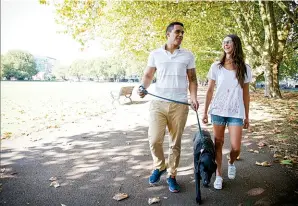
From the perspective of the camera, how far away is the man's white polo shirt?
3.93 metres

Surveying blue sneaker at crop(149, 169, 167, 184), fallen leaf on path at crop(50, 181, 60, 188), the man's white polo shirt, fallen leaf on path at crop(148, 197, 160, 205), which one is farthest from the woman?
fallen leaf on path at crop(50, 181, 60, 188)

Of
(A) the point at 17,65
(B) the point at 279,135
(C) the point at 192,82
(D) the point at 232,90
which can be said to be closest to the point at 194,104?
(C) the point at 192,82

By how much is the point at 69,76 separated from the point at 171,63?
145 m

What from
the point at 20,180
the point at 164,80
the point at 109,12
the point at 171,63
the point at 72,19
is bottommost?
the point at 20,180

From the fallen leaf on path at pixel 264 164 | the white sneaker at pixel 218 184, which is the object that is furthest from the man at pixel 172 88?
the fallen leaf on path at pixel 264 164

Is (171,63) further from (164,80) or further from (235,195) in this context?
(235,195)

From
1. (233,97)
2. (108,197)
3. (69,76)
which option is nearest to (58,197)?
(108,197)

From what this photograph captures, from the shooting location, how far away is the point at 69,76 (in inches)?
5561

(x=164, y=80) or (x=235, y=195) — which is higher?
(x=164, y=80)

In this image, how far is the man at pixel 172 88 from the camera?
3.95 metres

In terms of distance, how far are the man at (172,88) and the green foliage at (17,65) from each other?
103911 millimetres

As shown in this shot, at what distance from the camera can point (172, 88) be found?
3.97m

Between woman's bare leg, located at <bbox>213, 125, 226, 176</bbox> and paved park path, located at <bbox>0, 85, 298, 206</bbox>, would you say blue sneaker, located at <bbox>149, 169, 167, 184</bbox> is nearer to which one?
paved park path, located at <bbox>0, 85, 298, 206</bbox>

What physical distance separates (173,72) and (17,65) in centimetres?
10959
